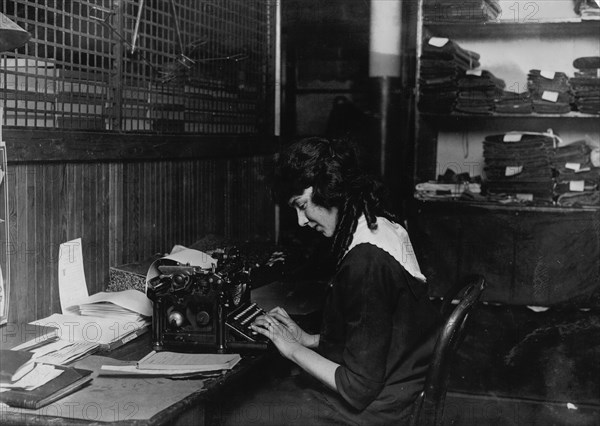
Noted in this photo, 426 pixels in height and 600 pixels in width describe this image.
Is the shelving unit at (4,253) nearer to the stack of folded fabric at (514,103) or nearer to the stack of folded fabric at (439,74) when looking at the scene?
the stack of folded fabric at (439,74)

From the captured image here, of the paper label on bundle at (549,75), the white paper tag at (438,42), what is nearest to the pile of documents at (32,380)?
the white paper tag at (438,42)

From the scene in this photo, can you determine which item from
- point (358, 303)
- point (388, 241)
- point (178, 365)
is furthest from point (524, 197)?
point (178, 365)

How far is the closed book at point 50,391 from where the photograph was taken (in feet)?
5.59

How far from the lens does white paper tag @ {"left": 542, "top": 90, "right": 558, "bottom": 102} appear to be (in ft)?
15.6

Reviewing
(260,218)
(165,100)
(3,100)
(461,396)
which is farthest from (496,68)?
(3,100)

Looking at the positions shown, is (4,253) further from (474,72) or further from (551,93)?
(551,93)

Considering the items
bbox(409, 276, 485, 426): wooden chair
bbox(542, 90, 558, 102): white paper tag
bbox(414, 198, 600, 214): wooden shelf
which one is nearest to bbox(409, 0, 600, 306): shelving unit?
bbox(414, 198, 600, 214): wooden shelf

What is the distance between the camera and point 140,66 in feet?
9.76

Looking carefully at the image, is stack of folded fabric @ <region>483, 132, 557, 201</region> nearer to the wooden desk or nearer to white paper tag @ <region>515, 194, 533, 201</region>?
white paper tag @ <region>515, 194, 533, 201</region>

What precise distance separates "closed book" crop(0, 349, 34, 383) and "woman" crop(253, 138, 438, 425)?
690 mm

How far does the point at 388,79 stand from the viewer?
471 cm

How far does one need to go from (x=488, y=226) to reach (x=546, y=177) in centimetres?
57

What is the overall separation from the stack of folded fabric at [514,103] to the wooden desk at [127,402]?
3.32m

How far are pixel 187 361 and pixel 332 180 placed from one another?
692 mm
